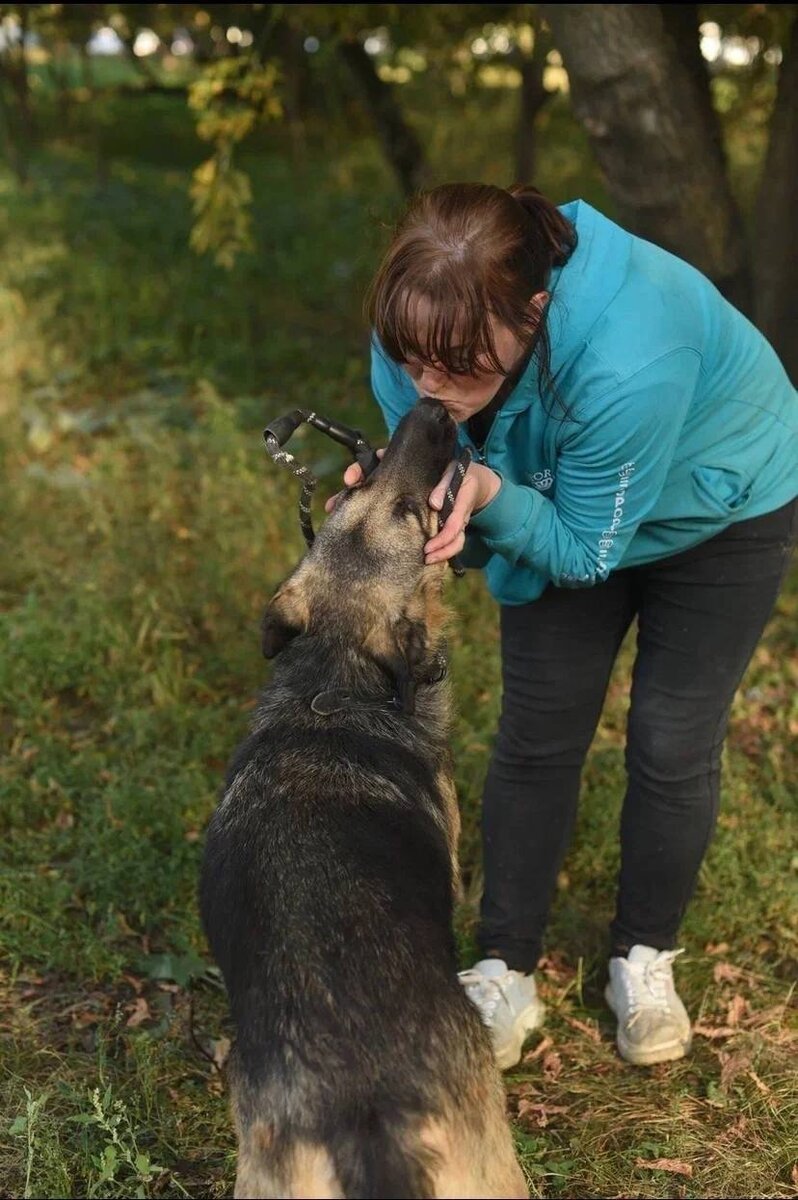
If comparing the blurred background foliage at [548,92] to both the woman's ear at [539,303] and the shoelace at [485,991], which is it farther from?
the shoelace at [485,991]

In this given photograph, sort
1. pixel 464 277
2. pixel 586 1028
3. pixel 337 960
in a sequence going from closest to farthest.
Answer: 1. pixel 337 960
2. pixel 464 277
3. pixel 586 1028

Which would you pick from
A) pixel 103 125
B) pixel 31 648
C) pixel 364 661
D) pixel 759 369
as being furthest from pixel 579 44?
pixel 103 125

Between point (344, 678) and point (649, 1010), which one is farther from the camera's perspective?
point (649, 1010)

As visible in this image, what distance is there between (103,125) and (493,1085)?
A: 655 inches

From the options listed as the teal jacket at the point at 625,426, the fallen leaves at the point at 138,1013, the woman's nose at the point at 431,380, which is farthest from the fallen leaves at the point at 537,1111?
the woman's nose at the point at 431,380

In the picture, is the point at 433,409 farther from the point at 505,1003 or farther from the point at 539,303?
the point at 505,1003

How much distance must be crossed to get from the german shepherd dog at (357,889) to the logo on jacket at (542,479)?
0.30 m

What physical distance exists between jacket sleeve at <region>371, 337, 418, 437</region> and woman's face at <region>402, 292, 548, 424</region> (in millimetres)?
159

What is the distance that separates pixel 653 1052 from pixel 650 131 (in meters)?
Result: 3.53

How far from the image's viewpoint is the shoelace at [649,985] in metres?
3.78

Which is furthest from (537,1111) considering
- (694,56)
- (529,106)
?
(529,106)

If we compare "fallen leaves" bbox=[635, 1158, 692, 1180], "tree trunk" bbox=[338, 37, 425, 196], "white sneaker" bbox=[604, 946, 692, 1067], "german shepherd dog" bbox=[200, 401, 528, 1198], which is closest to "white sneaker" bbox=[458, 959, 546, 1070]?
"white sneaker" bbox=[604, 946, 692, 1067]

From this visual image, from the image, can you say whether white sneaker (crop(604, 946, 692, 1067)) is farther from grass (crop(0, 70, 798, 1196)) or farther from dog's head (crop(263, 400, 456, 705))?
dog's head (crop(263, 400, 456, 705))

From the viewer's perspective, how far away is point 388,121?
28.0 feet
